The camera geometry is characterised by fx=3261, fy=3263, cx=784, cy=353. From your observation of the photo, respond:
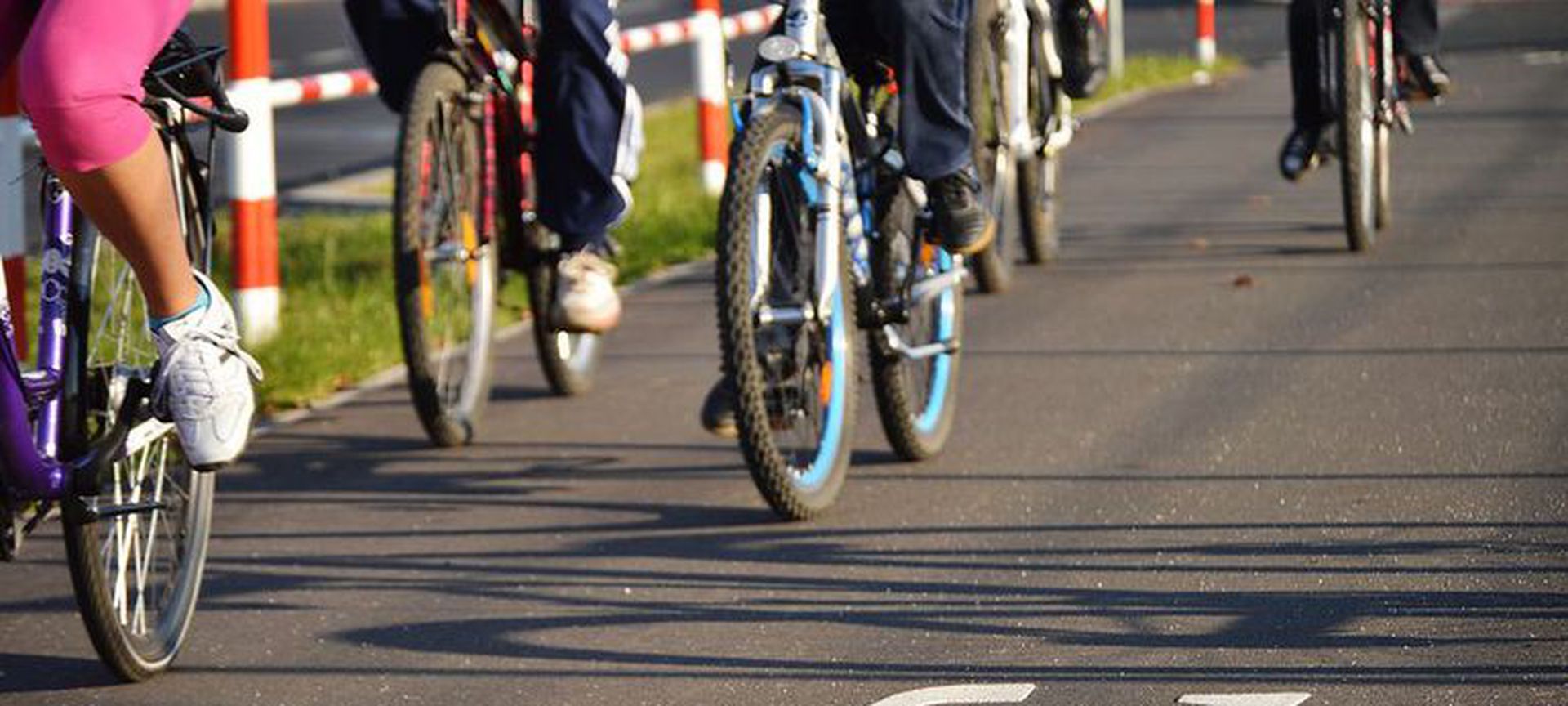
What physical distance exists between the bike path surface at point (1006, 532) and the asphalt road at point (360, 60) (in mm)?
6685

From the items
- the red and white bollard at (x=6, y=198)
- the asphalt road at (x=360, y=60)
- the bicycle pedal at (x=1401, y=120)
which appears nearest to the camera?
the red and white bollard at (x=6, y=198)

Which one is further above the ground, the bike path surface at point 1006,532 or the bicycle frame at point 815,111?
the bicycle frame at point 815,111

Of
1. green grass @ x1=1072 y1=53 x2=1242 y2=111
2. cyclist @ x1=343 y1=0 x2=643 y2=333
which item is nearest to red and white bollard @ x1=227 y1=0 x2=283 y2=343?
cyclist @ x1=343 y1=0 x2=643 y2=333

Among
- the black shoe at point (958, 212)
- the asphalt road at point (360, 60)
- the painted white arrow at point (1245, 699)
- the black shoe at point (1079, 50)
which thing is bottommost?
the asphalt road at point (360, 60)

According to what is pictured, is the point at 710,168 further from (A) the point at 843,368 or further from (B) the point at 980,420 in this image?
(A) the point at 843,368

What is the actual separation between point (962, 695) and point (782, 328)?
5.23ft

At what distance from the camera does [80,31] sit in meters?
4.94

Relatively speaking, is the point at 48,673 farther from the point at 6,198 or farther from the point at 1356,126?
the point at 1356,126

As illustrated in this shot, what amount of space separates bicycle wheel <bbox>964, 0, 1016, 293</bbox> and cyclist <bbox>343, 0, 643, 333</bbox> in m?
1.52

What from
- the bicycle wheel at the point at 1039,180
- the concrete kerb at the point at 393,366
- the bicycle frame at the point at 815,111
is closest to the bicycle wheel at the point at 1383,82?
the bicycle wheel at the point at 1039,180

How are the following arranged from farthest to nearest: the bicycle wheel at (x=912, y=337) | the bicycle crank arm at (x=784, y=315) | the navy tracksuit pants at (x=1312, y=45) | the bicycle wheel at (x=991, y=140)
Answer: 1. the navy tracksuit pants at (x=1312, y=45)
2. the bicycle wheel at (x=991, y=140)
3. the bicycle wheel at (x=912, y=337)
4. the bicycle crank arm at (x=784, y=315)

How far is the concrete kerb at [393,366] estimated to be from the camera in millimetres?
8781

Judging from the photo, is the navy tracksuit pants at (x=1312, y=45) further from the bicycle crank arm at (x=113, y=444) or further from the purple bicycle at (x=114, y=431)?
the bicycle crank arm at (x=113, y=444)

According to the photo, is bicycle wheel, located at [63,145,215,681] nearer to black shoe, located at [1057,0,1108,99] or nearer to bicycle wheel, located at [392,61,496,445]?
bicycle wheel, located at [392,61,496,445]
